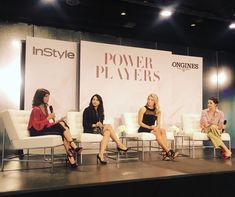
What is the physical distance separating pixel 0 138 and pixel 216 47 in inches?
222

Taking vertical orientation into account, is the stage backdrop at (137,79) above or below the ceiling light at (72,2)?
below

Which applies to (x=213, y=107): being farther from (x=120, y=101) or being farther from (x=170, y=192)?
(x=170, y=192)

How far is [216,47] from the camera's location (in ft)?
26.9

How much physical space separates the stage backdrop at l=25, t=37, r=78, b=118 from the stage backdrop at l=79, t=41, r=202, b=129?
23cm

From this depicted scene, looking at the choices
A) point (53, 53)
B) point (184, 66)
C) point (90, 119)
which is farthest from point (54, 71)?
point (184, 66)

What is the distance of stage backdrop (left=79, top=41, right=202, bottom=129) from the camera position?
6465mm

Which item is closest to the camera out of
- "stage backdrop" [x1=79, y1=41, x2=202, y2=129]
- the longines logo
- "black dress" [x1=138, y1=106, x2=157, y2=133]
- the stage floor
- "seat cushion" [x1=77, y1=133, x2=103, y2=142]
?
the stage floor

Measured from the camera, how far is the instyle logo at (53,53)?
607 cm

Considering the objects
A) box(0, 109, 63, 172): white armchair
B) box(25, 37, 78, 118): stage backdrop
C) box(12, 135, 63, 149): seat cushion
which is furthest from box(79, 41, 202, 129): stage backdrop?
box(12, 135, 63, 149): seat cushion

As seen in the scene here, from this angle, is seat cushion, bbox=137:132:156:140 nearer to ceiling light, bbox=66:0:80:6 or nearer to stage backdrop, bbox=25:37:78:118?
stage backdrop, bbox=25:37:78:118

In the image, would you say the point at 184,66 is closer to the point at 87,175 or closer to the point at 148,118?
the point at 148,118

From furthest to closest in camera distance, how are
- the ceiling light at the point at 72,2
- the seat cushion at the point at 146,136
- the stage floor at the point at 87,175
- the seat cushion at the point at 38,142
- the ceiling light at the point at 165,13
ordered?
the ceiling light at the point at 165,13, the ceiling light at the point at 72,2, the seat cushion at the point at 146,136, the seat cushion at the point at 38,142, the stage floor at the point at 87,175

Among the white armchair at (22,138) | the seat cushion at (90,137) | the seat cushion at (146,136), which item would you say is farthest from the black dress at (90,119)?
the white armchair at (22,138)

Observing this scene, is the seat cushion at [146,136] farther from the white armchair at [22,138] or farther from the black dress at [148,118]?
the white armchair at [22,138]
